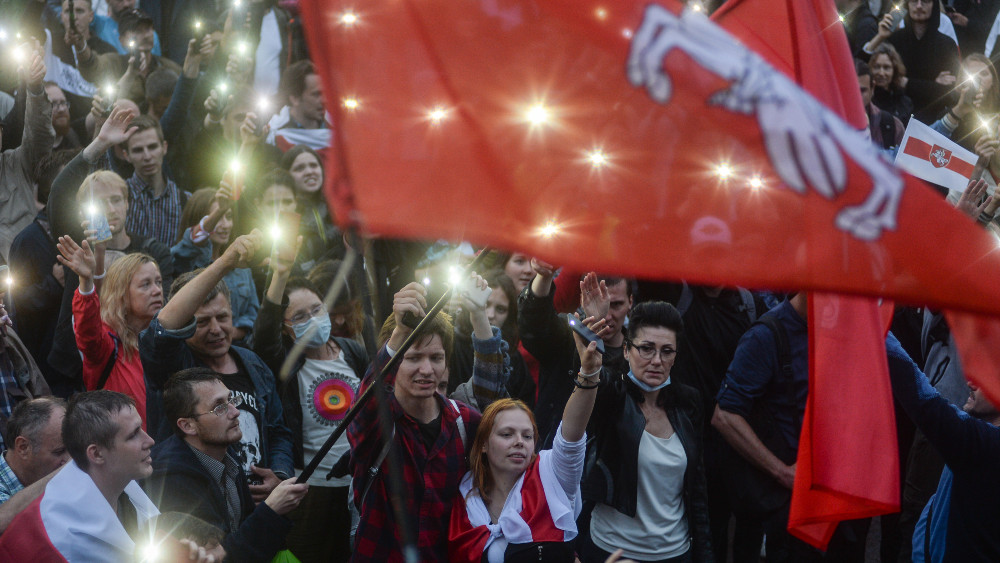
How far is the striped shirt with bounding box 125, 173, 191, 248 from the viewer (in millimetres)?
6410

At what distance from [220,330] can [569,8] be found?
2.72 meters

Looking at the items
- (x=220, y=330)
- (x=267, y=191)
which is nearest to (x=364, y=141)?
Result: (x=220, y=330)

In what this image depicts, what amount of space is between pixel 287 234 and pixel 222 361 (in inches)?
55.1

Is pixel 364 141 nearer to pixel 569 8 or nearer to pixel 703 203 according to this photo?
pixel 569 8

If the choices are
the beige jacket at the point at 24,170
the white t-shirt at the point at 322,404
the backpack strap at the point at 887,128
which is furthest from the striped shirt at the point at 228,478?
the backpack strap at the point at 887,128

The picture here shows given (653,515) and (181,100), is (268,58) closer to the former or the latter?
(181,100)

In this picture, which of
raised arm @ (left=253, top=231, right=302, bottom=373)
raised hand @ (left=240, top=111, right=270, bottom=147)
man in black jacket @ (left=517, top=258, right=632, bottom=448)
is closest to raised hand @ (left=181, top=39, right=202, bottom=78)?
raised hand @ (left=240, top=111, right=270, bottom=147)

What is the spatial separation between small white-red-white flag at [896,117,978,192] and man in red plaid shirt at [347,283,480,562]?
328 cm

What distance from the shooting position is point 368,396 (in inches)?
126

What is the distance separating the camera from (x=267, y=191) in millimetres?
6262

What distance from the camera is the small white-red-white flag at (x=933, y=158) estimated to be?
564 centimetres

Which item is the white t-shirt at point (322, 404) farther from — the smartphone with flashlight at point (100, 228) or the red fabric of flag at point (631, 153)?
the red fabric of flag at point (631, 153)

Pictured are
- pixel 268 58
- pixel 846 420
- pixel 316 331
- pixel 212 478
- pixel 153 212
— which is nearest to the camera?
pixel 846 420

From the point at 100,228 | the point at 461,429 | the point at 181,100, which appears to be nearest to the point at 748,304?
the point at 461,429
